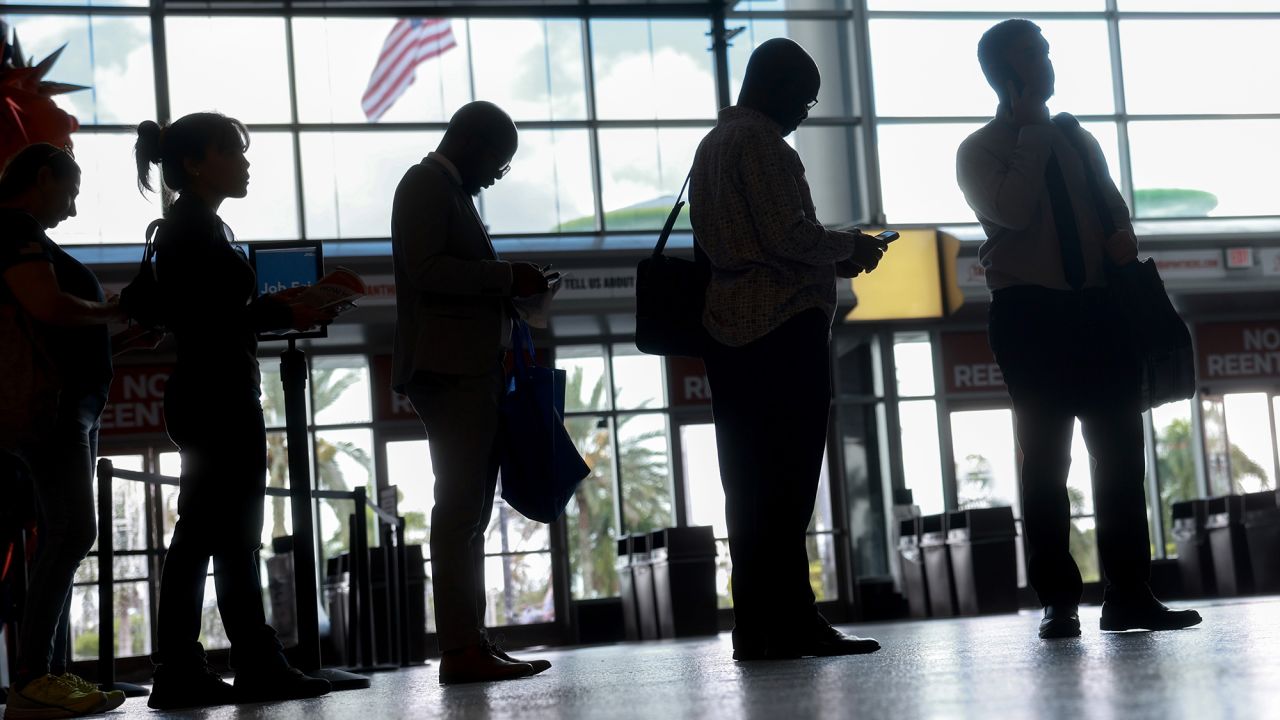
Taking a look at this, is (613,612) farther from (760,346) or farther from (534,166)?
(760,346)

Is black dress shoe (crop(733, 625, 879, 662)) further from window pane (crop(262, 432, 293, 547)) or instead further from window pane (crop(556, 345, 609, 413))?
window pane (crop(556, 345, 609, 413))

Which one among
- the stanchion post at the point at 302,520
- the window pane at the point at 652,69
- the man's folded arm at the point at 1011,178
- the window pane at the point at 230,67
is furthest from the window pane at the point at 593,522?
the man's folded arm at the point at 1011,178

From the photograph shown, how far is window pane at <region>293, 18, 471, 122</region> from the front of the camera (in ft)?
55.7

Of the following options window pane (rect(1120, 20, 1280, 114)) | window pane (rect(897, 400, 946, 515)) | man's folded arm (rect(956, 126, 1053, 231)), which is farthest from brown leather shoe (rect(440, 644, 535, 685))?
window pane (rect(1120, 20, 1280, 114))

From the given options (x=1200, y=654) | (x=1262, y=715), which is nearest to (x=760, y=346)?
(x=1200, y=654)

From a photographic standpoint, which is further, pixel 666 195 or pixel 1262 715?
pixel 666 195

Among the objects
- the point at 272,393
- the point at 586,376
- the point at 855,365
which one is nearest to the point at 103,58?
the point at 272,393

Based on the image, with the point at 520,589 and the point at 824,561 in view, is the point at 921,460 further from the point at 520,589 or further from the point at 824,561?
the point at 520,589

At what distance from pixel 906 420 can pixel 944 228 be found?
228 centimetres

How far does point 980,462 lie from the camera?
1811 cm

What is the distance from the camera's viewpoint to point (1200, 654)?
2945 millimetres

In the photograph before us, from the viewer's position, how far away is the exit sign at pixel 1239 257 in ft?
57.2

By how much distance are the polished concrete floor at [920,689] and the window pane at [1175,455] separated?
15.4 meters

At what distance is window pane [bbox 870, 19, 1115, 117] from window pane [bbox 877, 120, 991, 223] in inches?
8.9
